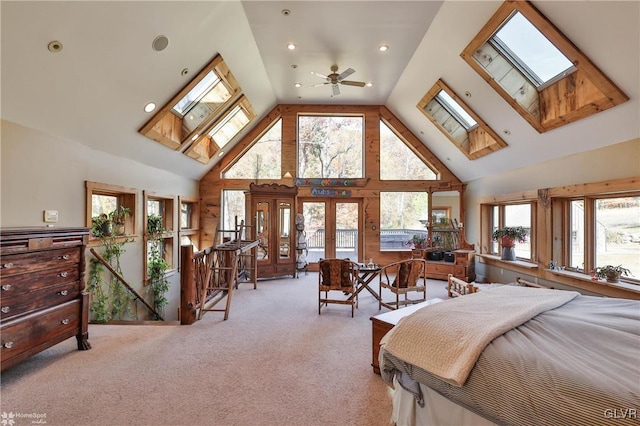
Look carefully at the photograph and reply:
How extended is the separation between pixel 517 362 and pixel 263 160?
274 inches

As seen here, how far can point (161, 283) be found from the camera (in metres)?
5.59

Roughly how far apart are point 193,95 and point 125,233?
2.57m

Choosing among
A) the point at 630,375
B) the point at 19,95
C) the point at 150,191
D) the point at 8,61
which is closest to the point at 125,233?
the point at 150,191

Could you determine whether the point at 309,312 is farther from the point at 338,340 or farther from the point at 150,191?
the point at 150,191

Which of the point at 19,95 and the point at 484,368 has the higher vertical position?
the point at 19,95

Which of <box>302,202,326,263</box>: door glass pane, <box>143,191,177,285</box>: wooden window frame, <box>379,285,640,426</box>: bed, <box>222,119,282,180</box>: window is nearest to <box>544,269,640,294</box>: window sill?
<box>379,285,640,426</box>: bed

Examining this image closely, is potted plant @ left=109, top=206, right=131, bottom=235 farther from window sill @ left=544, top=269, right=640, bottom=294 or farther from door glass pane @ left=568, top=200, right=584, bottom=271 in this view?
door glass pane @ left=568, top=200, right=584, bottom=271

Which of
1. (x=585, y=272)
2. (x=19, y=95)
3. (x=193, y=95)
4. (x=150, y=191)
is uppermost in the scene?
(x=193, y=95)

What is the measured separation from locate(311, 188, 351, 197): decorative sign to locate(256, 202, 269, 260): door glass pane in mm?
1301

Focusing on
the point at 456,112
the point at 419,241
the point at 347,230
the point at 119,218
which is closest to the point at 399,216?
the point at 419,241

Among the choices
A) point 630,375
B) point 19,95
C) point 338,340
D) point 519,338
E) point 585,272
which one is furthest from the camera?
point 585,272

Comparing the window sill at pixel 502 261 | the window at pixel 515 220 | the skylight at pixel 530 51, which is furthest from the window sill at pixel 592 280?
the skylight at pixel 530 51

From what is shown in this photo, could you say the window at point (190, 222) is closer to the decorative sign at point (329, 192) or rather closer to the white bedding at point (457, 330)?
the decorative sign at point (329, 192)

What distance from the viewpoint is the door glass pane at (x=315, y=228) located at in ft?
25.2
